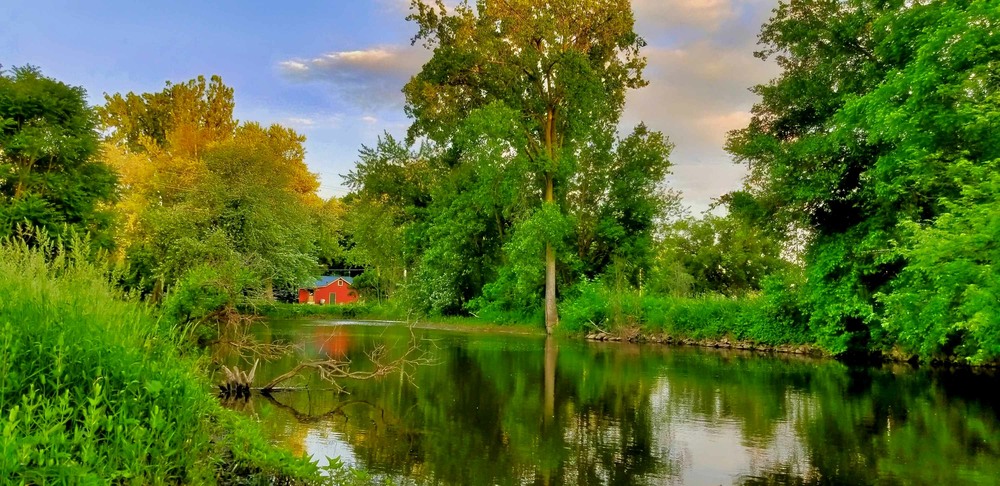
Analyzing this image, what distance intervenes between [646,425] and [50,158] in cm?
2470

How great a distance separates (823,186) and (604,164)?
16981 millimetres

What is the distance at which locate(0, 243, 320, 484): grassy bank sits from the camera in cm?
445

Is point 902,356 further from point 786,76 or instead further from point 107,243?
point 107,243

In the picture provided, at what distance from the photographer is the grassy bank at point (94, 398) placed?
4.45 meters

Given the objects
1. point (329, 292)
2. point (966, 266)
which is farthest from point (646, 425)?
point (329, 292)

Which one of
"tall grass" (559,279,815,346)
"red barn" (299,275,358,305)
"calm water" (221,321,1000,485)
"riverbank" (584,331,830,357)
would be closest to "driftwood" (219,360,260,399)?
"calm water" (221,321,1000,485)

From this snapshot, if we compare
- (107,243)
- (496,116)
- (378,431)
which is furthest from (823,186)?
(107,243)

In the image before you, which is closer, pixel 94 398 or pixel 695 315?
pixel 94 398

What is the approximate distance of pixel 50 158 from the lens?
25250 millimetres

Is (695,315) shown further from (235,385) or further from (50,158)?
(50,158)

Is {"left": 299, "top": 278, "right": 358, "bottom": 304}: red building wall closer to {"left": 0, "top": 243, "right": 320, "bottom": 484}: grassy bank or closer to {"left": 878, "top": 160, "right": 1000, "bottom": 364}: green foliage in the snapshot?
{"left": 878, "top": 160, "right": 1000, "bottom": 364}: green foliage

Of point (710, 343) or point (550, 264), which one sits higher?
point (550, 264)

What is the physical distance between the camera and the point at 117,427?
489cm

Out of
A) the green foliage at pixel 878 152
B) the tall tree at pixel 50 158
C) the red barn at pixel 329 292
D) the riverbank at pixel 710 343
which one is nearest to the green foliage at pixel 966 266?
the green foliage at pixel 878 152
